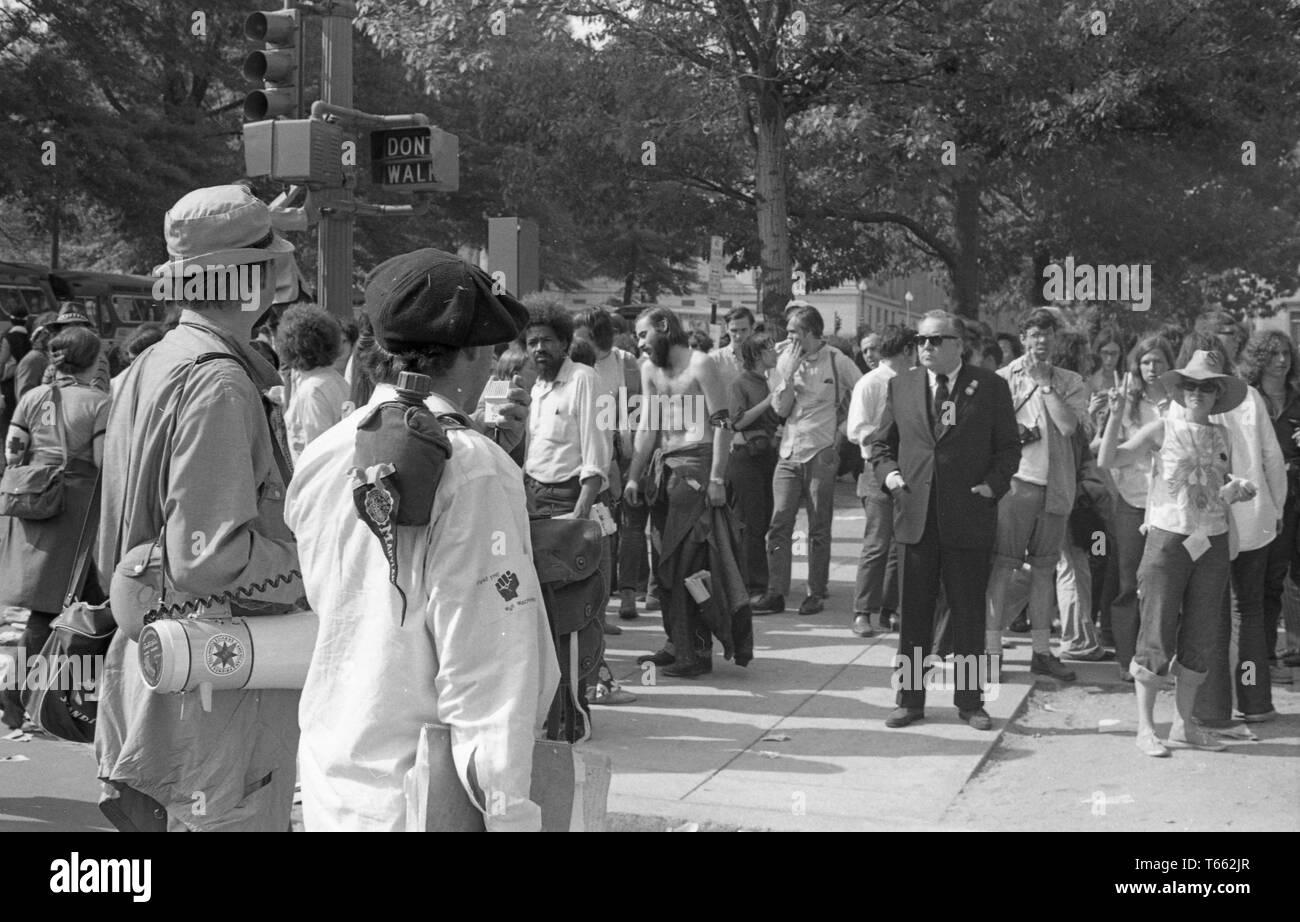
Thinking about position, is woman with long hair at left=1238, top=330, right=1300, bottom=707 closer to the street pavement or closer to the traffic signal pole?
the street pavement

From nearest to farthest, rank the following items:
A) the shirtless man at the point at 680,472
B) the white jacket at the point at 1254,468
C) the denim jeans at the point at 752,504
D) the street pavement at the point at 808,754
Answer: the street pavement at the point at 808,754
the white jacket at the point at 1254,468
the shirtless man at the point at 680,472
the denim jeans at the point at 752,504

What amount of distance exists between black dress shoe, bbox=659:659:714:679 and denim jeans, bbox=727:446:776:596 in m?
2.06

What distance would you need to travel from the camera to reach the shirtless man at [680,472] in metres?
7.91

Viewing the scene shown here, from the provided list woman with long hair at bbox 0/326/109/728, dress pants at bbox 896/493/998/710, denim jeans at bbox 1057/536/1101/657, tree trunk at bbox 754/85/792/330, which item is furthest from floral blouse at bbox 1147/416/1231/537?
tree trunk at bbox 754/85/792/330

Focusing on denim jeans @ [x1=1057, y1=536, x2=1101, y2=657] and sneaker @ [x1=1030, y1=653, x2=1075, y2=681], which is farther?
denim jeans @ [x1=1057, y1=536, x2=1101, y2=657]

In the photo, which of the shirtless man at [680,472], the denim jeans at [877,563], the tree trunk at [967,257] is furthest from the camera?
the tree trunk at [967,257]

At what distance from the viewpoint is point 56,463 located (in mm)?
6633

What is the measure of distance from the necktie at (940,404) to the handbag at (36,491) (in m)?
3.90

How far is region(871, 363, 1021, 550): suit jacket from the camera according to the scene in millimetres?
6973

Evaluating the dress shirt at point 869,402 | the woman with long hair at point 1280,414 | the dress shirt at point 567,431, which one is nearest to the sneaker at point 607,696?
the dress shirt at point 567,431

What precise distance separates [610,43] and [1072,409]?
887cm

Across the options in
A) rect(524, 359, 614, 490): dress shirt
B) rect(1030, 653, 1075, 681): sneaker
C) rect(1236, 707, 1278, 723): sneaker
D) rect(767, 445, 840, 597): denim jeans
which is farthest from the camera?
rect(767, 445, 840, 597): denim jeans

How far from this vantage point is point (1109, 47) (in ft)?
54.9

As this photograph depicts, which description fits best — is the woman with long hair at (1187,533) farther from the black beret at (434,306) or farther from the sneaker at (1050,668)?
the black beret at (434,306)
